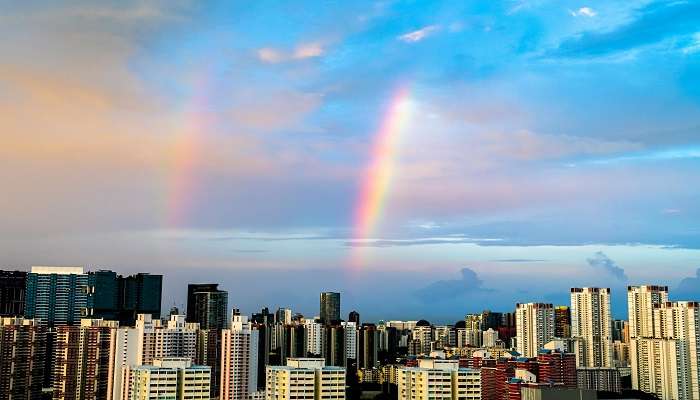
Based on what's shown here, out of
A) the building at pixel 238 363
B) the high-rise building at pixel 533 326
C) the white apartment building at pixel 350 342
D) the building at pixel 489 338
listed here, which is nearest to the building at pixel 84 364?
the building at pixel 238 363

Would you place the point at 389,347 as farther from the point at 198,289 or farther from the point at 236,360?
the point at 236,360

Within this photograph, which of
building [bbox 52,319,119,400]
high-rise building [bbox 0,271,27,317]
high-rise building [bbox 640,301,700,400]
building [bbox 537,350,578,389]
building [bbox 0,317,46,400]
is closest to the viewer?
building [bbox 52,319,119,400]

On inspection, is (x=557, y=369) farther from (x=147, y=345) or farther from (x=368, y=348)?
(x=147, y=345)

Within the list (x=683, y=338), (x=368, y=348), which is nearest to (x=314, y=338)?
(x=368, y=348)

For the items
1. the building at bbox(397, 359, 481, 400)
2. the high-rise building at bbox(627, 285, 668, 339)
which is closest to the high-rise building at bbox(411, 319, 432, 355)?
the high-rise building at bbox(627, 285, 668, 339)

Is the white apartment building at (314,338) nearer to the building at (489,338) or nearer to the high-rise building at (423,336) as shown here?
the high-rise building at (423,336)

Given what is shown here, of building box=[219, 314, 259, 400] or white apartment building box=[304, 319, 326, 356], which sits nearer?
building box=[219, 314, 259, 400]

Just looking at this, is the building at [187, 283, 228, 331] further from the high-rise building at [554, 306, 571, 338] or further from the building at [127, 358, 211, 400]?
the building at [127, 358, 211, 400]
